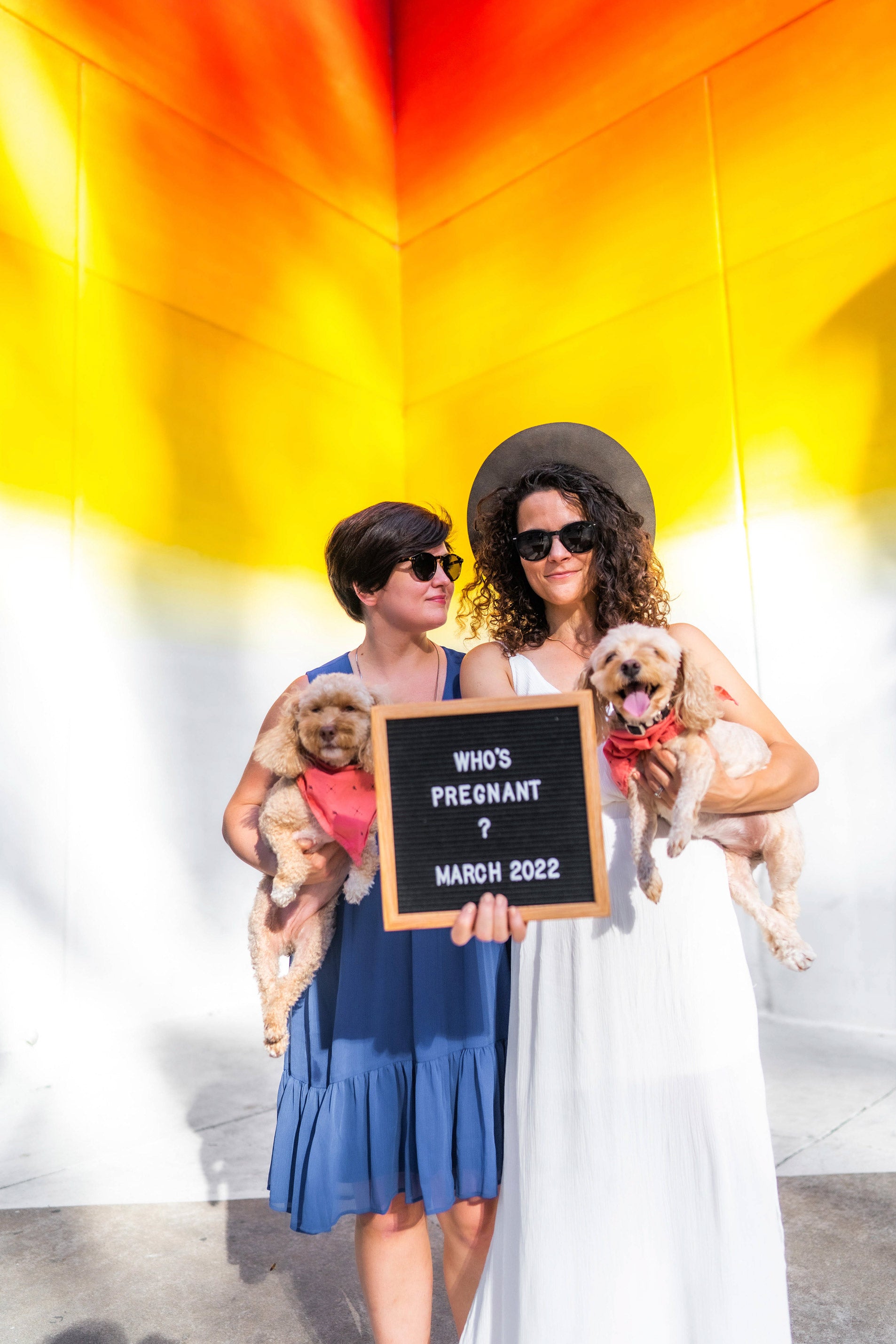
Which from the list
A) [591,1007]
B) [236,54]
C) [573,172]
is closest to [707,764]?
[591,1007]

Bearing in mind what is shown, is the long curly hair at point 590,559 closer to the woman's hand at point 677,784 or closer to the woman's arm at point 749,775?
the woman's arm at point 749,775

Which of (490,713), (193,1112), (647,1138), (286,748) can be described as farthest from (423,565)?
(193,1112)

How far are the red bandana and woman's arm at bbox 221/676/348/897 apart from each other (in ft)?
1.94

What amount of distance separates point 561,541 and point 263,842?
0.88 metres

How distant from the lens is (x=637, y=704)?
1520 millimetres

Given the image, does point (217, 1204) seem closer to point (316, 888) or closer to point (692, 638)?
point (316, 888)

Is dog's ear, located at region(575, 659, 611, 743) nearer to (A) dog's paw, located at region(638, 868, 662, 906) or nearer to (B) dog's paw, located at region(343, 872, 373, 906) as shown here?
(A) dog's paw, located at region(638, 868, 662, 906)

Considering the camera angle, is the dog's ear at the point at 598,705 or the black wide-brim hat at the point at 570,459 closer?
the dog's ear at the point at 598,705

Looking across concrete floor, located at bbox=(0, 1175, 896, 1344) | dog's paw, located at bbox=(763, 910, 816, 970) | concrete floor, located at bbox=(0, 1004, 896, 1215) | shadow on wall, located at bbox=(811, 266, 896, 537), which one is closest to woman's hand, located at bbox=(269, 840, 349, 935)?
dog's paw, located at bbox=(763, 910, 816, 970)

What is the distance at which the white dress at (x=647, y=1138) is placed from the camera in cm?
146

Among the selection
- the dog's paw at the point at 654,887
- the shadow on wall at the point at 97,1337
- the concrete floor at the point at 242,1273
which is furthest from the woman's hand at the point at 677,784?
the shadow on wall at the point at 97,1337

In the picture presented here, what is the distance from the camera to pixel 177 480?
5.42 metres

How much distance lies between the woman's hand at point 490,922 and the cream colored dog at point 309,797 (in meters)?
0.44

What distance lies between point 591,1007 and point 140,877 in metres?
4.10
